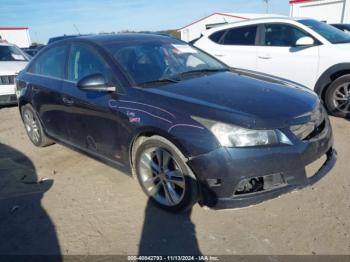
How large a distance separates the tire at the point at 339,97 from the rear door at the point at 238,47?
153cm

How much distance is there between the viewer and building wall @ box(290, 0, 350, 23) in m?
23.0

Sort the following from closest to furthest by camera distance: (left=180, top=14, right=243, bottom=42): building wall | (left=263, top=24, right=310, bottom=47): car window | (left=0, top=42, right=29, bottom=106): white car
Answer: (left=263, top=24, right=310, bottom=47): car window < (left=0, top=42, right=29, bottom=106): white car < (left=180, top=14, right=243, bottom=42): building wall

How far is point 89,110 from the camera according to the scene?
3.47 m

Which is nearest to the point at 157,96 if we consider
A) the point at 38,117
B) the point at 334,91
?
the point at 38,117

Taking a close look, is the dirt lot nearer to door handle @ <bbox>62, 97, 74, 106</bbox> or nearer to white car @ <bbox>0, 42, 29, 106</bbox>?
door handle @ <bbox>62, 97, 74, 106</bbox>

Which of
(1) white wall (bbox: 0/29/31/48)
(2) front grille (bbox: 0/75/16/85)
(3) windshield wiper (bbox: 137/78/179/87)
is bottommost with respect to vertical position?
(1) white wall (bbox: 0/29/31/48)

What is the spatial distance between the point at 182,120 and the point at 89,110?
1276 mm

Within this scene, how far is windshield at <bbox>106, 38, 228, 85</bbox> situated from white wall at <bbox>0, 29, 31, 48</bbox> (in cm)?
3862

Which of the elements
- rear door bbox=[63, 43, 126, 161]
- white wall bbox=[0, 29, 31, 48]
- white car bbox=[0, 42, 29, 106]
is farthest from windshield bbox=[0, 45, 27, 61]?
white wall bbox=[0, 29, 31, 48]

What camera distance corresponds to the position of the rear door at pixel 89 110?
10.8 ft

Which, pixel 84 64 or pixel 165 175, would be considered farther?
pixel 84 64

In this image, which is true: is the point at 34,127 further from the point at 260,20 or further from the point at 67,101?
the point at 260,20

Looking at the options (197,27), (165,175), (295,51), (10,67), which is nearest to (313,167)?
(165,175)

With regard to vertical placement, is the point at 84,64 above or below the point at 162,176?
above
